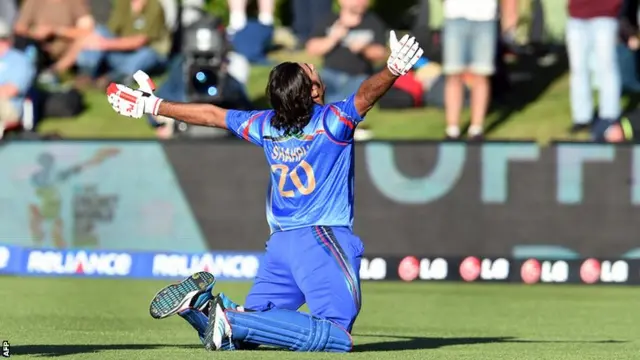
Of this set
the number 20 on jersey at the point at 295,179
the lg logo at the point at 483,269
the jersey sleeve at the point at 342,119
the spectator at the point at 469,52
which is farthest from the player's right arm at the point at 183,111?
the spectator at the point at 469,52

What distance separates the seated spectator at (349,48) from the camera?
17453 millimetres

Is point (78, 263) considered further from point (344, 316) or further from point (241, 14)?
point (344, 316)

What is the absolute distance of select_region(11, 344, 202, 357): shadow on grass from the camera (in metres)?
8.14

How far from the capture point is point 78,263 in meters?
14.9

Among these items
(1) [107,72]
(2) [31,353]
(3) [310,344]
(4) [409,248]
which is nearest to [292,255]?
(3) [310,344]

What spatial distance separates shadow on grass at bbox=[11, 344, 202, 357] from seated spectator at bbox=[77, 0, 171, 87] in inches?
418

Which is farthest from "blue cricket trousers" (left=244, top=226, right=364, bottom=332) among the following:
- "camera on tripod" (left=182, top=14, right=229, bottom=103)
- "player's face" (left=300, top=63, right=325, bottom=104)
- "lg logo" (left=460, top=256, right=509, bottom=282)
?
"camera on tripod" (left=182, top=14, right=229, bottom=103)

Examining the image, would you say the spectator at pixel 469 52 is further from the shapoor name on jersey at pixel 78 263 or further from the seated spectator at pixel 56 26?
the seated spectator at pixel 56 26

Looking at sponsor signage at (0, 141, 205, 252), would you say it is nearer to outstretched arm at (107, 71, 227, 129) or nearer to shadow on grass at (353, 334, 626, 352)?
shadow on grass at (353, 334, 626, 352)

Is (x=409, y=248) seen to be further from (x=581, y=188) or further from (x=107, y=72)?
(x=107, y=72)

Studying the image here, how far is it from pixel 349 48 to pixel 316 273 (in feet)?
31.4

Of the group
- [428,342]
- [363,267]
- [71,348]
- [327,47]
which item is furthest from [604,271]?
[71,348]

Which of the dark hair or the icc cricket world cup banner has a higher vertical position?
the dark hair

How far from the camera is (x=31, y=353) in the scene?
26.7ft
